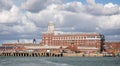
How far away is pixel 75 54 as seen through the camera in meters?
200

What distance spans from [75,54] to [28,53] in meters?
26.8

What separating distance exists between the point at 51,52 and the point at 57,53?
389cm

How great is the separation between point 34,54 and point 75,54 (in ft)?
76.4

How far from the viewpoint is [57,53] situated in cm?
19488

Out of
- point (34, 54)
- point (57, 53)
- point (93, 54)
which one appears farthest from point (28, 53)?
point (93, 54)

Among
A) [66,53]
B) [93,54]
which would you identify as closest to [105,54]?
[93,54]

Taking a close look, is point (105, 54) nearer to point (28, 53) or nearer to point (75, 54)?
point (75, 54)

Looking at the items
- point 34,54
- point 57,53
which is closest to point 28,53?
point 34,54

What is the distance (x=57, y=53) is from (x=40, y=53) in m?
9.99

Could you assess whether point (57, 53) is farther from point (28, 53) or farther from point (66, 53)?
point (28, 53)

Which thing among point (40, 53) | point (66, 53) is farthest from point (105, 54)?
point (40, 53)

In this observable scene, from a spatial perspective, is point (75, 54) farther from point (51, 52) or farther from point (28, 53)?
point (28, 53)

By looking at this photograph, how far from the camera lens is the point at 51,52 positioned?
196750mm

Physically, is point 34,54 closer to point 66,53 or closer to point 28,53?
point 28,53
